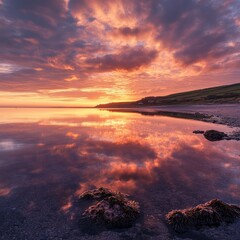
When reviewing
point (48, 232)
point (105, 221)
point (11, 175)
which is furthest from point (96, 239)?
point (11, 175)

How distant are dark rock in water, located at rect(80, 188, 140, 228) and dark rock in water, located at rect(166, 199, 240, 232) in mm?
1304

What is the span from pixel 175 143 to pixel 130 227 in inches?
579

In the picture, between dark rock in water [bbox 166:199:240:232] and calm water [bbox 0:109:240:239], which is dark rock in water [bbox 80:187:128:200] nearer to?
calm water [bbox 0:109:240:239]

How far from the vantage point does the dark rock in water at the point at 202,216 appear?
6793mm

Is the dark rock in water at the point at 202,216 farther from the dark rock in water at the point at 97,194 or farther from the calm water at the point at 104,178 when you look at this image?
the dark rock in water at the point at 97,194

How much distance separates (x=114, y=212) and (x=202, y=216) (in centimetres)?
305

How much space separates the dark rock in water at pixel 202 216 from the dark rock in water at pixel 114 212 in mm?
1304

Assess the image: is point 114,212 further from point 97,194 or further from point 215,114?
point 215,114

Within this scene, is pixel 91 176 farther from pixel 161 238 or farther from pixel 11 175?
pixel 161 238

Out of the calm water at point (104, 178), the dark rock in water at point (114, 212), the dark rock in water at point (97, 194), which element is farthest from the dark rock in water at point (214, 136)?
the dark rock in water at point (114, 212)

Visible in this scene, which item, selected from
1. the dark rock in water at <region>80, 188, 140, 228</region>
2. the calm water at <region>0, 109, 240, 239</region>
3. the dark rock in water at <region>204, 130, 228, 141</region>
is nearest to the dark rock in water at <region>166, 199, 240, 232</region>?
the calm water at <region>0, 109, 240, 239</region>

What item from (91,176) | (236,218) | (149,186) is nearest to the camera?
(236,218)

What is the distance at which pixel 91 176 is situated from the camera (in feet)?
37.1

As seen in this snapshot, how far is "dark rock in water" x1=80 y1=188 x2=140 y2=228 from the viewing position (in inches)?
271
